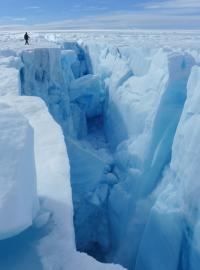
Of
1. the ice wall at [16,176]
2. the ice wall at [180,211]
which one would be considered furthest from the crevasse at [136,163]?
the ice wall at [16,176]

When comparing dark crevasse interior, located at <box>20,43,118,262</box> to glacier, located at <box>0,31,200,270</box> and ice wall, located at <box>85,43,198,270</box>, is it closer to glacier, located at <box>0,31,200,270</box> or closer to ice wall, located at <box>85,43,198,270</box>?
glacier, located at <box>0,31,200,270</box>

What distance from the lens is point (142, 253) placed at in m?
4.34

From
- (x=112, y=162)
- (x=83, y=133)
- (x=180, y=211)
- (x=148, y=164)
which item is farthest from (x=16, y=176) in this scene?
(x=83, y=133)

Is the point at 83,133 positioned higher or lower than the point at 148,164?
lower

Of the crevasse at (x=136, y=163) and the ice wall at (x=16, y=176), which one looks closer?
the ice wall at (x=16, y=176)

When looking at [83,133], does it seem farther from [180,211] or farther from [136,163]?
[180,211]

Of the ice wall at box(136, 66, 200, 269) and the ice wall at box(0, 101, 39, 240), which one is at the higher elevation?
the ice wall at box(0, 101, 39, 240)

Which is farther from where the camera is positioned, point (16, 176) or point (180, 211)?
point (180, 211)

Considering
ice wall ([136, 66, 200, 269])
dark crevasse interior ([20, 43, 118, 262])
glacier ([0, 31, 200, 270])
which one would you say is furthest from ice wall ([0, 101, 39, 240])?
dark crevasse interior ([20, 43, 118, 262])

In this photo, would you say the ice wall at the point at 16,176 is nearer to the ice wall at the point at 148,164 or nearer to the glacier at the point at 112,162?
the glacier at the point at 112,162

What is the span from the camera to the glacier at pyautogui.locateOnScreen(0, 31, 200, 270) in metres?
1.47

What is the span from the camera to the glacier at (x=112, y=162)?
4.83 feet

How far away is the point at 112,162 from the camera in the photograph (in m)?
6.33

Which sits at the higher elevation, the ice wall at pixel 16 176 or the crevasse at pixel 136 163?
the ice wall at pixel 16 176
